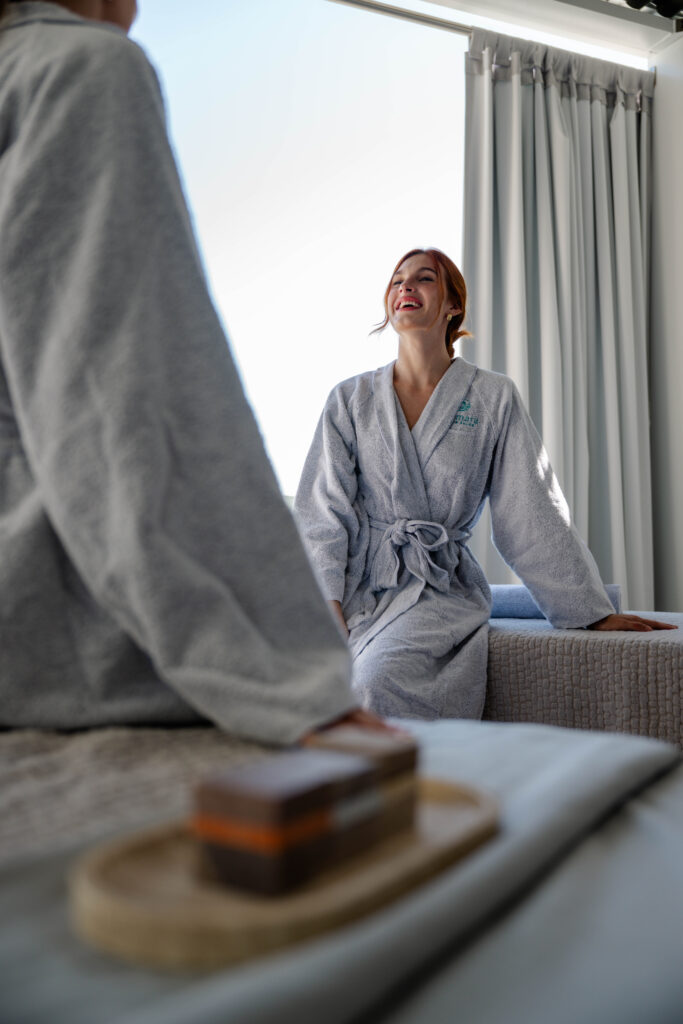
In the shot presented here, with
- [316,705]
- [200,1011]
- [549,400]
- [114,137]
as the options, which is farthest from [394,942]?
[549,400]

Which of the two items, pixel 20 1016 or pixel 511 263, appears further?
pixel 511 263

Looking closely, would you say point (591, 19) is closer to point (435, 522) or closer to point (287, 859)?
point (435, 522)

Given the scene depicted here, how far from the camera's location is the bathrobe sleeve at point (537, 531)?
1954 millimetres

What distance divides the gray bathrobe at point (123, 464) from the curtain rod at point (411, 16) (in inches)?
115

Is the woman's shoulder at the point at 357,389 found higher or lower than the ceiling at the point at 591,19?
lower

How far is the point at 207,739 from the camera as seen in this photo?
2.11 feet

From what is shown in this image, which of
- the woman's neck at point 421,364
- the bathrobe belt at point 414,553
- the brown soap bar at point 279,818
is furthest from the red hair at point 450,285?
the brown soap bar at point 279,818

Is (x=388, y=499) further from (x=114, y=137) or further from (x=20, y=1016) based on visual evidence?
(x=20, y=1016)

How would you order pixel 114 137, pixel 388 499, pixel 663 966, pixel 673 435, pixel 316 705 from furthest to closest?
pixel 673 435
pixel 388 499
pixel 114 137
pixel 316 705
pixel 663 966

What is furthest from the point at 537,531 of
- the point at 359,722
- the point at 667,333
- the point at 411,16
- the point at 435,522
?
the point at 411,16

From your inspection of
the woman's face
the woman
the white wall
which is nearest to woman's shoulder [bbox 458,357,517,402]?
the woman

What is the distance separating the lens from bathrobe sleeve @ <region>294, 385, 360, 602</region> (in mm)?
2033

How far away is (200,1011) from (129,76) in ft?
2.35

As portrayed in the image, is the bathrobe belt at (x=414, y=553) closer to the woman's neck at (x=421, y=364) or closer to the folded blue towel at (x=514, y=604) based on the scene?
the folded blue towel at (x=514, y=604)
